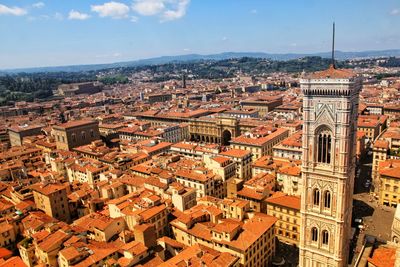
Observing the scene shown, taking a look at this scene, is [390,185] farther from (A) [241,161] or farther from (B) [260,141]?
(B) [260,141]

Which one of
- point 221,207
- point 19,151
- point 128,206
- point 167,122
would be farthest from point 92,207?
point 167,122

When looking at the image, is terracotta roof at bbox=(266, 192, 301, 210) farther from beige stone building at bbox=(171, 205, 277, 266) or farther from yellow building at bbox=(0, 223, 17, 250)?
yellow building at bbox=(0, 223, 17, 250)

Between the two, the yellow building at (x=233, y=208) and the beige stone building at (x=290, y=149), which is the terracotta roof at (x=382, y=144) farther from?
the yellow building at (x=233, y=208)

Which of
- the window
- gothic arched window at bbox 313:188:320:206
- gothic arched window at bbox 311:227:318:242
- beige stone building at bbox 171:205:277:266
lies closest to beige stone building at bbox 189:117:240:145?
beige stone building at bbox 171:205:277:266

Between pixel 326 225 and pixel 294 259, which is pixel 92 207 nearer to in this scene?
pixel 294 259

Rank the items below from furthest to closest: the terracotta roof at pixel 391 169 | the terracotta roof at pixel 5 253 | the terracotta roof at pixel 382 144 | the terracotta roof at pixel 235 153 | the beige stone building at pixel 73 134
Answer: the beige stone building at pixel 73 134 → the terracotta roof at pixel 382 144 → the terracotta roof at pixel 235 153 → the terracotta roof at pixel 391 169 → the terracotta roof at pixel 5 253

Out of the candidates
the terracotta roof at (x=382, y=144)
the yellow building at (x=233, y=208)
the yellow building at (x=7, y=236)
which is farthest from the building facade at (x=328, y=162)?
the terracotta roof at (x=382, y=144)
